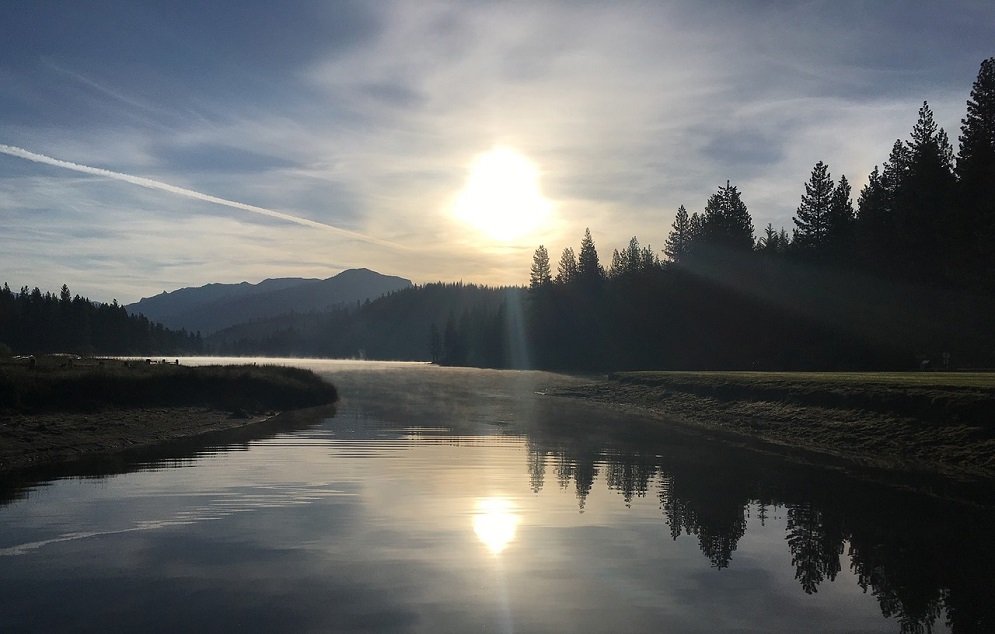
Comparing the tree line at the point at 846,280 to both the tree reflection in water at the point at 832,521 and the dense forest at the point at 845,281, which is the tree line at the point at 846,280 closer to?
the dense forest at the point at 845,281

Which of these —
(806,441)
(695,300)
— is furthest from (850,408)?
(695,300)

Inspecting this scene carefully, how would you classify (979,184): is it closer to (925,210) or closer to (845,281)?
(925,210)

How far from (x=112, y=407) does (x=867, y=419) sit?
132 ft

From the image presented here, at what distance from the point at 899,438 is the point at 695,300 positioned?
3412 inches

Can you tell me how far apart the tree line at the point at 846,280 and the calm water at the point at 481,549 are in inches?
1972

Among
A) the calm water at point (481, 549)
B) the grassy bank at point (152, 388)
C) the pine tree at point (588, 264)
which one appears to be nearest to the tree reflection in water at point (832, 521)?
the calm water at point (481, 549)

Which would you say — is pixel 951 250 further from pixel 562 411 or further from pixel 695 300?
pixel 695 300

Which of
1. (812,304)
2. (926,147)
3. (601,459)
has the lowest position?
(601,459)

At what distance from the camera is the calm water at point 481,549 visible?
11.7 meters

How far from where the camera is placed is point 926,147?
7262 centimetres

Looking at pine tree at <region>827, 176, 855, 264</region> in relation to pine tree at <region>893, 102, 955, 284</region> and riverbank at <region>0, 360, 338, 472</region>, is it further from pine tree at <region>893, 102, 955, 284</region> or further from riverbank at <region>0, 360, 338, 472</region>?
riverbank at <region>0, 360, 338, 472</region>

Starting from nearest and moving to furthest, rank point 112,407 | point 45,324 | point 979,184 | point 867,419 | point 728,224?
point 867,419 → point 112,407 → point 979,184 → point 728,224 → point 45,324

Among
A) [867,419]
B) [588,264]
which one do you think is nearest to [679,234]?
[588,264]

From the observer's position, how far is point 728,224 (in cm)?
11662
